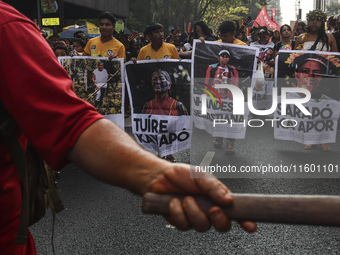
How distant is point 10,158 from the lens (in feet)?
4.28

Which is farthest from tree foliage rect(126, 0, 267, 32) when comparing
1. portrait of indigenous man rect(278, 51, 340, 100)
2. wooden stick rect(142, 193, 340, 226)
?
wooden stick rect(142, 193, 340, 226)

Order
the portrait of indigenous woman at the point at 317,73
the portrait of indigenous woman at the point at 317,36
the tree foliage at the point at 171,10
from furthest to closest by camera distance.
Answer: the tree foliage at the point at 171,10 < the portrait of indigenous woman at the point at 317,36 < the portrait of indigenous woman at the point at 317,73

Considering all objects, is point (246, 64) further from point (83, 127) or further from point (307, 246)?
point (83, 127)

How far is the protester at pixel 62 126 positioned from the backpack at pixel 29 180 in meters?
0.11

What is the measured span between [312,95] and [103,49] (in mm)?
3242

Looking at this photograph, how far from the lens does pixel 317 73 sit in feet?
21.9

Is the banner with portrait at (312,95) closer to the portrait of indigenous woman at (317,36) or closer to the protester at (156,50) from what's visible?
the portrait of indigenous woman at (317,36)

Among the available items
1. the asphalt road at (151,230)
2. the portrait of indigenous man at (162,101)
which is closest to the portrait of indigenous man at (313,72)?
the asphalt road at (151,230)

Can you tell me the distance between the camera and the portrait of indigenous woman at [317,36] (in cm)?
727

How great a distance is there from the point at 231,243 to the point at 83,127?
2.73 meters

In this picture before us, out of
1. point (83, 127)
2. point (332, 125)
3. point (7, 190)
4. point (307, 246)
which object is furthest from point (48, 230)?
point (332, 125)

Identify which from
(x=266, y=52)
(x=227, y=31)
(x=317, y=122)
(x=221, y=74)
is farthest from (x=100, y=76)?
(x=266, y=52)

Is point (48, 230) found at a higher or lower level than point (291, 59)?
lower

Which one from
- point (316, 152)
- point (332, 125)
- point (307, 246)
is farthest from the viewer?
point (316, 152)
